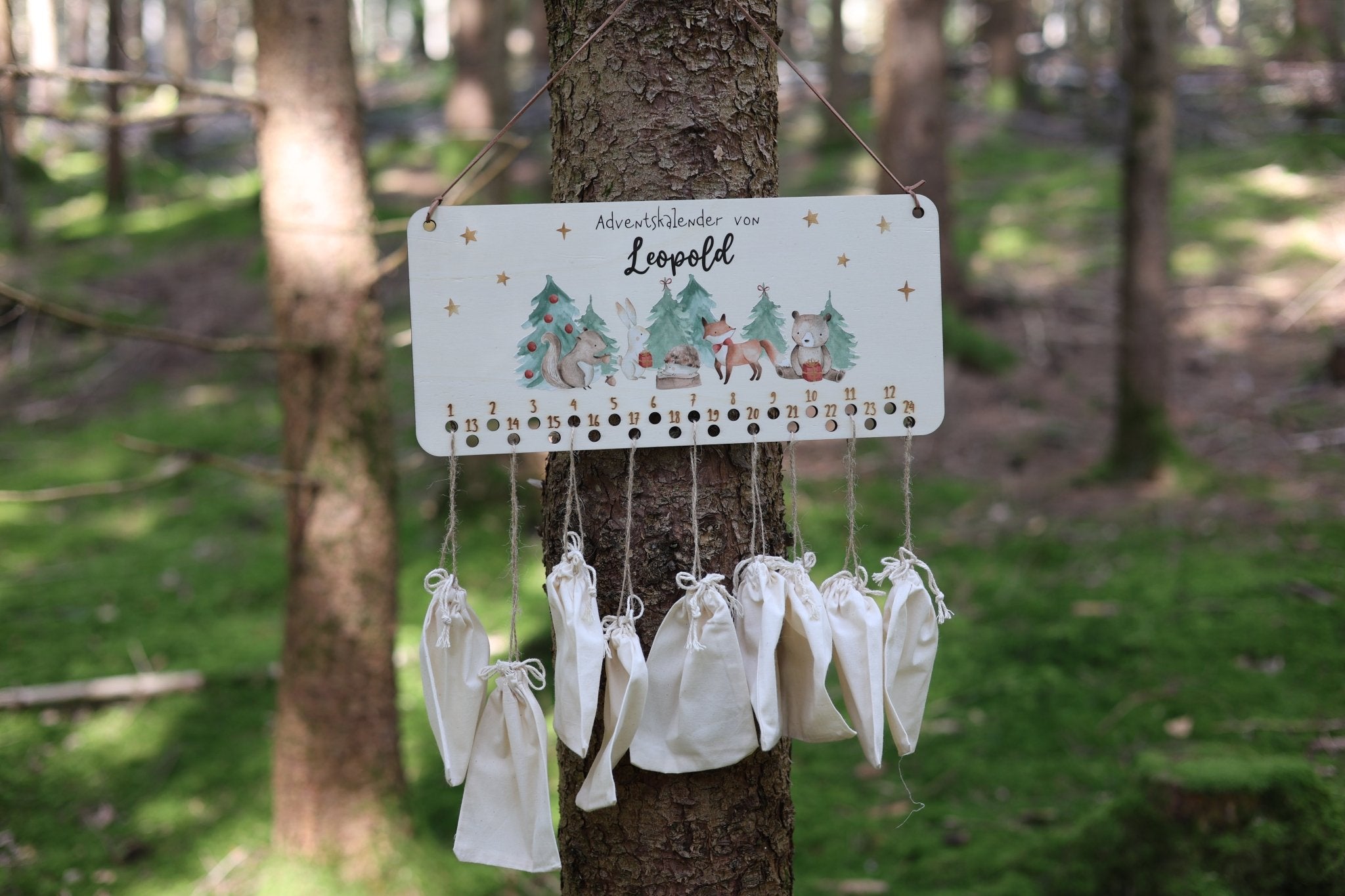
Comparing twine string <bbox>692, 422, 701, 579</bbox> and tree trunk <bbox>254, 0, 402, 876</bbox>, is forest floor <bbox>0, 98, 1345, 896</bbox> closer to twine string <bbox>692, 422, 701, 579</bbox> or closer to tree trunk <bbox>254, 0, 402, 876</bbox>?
tree trunk <bbox>254, 0, 402, 876</bbox>

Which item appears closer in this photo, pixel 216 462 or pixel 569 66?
pixel 569 66

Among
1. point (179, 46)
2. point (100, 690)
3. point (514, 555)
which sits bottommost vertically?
point (100, 690)

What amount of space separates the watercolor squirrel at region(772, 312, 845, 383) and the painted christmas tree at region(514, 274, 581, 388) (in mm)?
297

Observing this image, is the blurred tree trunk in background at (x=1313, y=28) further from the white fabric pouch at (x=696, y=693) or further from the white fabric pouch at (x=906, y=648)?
the white fabric pouch at (x=696, y=693)

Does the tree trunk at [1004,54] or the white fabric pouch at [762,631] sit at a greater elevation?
the tree trunk at [1004,54]

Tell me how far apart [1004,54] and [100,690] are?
499 inches

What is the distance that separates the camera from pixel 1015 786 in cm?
335

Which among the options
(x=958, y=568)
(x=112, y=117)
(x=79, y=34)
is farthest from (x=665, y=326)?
(x=79, y=34)

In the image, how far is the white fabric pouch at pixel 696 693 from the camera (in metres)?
1.35

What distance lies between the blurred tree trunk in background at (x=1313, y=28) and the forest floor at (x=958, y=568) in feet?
3.47

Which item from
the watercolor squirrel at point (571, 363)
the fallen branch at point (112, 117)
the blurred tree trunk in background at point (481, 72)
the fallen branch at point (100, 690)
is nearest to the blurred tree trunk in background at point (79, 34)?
the blurred tree trunk in background at point (481, 72)

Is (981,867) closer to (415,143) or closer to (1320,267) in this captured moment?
(1320,267)

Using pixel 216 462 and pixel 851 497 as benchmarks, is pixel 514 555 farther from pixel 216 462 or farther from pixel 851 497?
pixel 216 462

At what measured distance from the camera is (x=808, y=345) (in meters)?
1.42
